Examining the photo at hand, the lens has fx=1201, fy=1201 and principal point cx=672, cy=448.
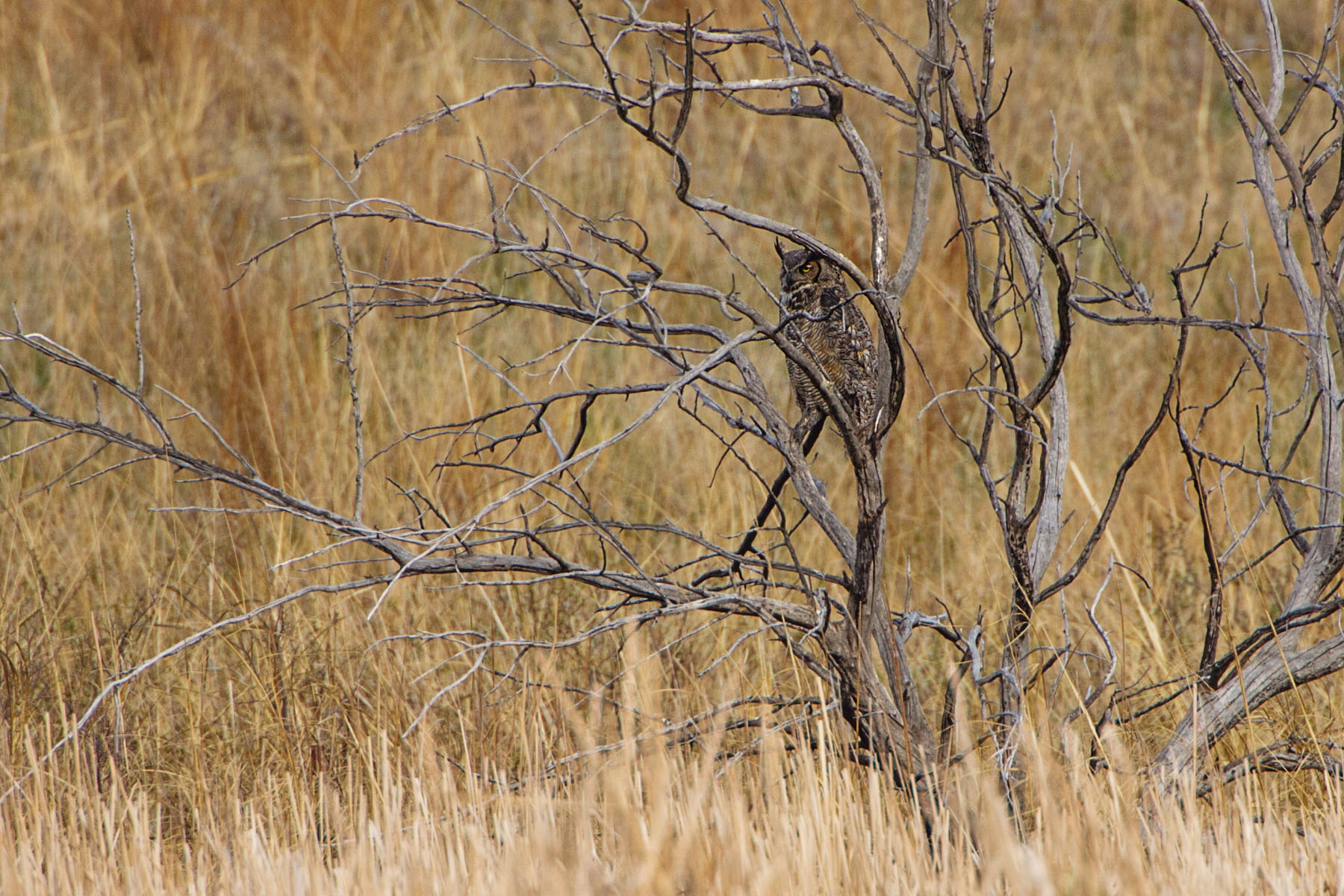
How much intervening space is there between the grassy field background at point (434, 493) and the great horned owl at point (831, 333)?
25.9 inches

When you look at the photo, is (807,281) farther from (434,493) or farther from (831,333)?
(434,493)

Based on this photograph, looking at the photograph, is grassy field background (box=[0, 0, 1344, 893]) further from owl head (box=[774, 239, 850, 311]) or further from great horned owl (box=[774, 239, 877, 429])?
owl head (box=[774, 239, 850, 311])

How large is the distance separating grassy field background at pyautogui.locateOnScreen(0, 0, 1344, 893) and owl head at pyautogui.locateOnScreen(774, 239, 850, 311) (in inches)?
31.2

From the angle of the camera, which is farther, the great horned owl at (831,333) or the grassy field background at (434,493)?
the great horned owl at (831,333)

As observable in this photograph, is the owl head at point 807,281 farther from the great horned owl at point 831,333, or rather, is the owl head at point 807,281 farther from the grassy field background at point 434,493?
the grassy field background at point 434,493

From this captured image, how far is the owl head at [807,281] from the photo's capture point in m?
2.73

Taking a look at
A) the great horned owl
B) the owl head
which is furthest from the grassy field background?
the owl head

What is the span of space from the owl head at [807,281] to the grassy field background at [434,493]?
79 centimetres

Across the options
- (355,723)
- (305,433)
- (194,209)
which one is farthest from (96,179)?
(355,723)

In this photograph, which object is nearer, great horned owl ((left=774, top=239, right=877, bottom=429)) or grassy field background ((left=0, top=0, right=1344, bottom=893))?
grassy field background ((left=0, top=0, right=1344, bottom=893))

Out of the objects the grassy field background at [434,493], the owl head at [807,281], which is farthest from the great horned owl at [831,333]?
the grassy field background at [434,493]

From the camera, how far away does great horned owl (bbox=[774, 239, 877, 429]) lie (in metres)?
2.71

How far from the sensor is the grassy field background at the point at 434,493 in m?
2.07

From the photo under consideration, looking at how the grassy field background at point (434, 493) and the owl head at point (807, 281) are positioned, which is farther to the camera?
the owl head at point (807, 281)
